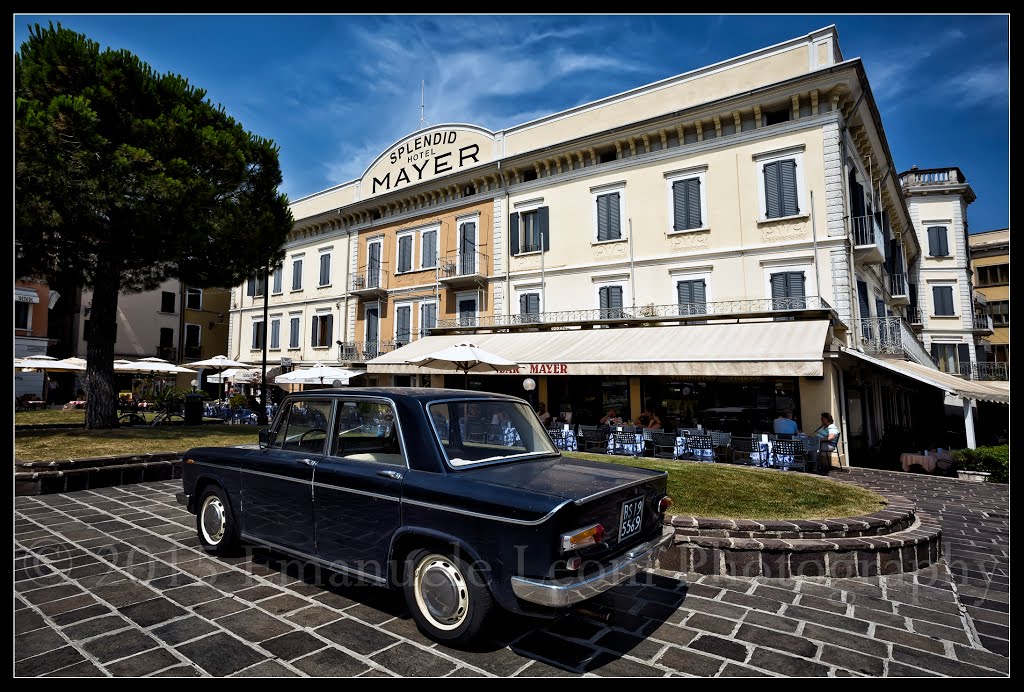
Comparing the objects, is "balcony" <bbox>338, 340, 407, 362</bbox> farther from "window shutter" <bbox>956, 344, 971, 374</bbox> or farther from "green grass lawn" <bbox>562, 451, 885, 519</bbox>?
"window shutter" <bbox>956, 344, 971, 374</bbox>

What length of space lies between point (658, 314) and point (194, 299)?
3629cm

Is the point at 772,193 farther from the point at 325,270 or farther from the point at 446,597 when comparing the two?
the point at 325,270

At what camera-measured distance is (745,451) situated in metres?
12.0

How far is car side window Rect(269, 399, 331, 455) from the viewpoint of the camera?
439 centimetres

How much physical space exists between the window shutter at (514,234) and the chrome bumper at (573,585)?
709 inches

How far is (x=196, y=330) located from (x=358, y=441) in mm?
41665

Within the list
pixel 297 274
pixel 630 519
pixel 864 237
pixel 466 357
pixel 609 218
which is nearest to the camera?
pixel 630 519

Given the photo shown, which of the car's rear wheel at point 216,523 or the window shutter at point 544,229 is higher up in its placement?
the window shutter at point 544,229

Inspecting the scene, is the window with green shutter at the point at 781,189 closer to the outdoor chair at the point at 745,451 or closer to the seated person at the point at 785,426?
the seated person at the point at 785,426

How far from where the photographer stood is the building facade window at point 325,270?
88.5 ft

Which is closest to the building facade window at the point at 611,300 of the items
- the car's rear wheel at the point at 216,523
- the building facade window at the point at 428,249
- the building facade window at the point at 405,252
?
the building facade window at the point at 428,249

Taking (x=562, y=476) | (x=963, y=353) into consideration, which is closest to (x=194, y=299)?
(x=562, y=476)

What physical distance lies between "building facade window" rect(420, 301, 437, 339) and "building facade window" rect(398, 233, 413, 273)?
2081 mm
